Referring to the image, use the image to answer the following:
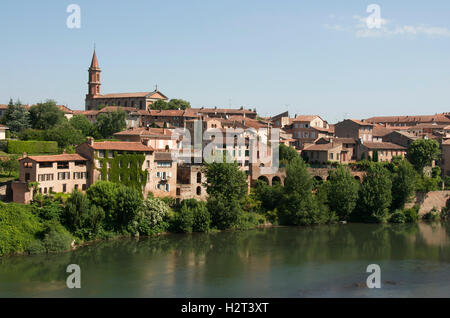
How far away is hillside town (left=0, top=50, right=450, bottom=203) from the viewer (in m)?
32.8

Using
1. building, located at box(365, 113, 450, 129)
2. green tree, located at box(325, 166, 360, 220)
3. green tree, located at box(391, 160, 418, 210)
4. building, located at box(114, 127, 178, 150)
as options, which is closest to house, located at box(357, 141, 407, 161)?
green tree, located at box(391, 160, 418, 210)

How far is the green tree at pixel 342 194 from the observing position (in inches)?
1518

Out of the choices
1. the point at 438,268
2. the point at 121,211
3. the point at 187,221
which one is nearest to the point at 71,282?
the point at 121,211

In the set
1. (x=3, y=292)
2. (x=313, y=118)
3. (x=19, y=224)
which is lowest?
(x=3, y=292)

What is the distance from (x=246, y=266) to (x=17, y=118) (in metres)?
29.4

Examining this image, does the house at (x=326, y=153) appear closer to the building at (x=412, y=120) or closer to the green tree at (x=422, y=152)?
the green tree at (x=422, y=152)

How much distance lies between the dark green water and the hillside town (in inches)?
196

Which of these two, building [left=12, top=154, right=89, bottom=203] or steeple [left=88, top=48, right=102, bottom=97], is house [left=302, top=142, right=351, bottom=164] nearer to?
building [left=12, top=154, right=89, bottom=203]

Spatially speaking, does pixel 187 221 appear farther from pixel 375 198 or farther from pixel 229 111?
pixel 229 111

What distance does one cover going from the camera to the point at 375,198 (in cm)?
3916

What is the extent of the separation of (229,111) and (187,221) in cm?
3508

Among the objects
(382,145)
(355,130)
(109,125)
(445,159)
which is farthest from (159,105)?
(445,159)

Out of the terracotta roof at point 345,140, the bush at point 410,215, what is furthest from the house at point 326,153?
the bush at point 410,215

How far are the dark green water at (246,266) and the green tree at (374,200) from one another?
12.8 feet
